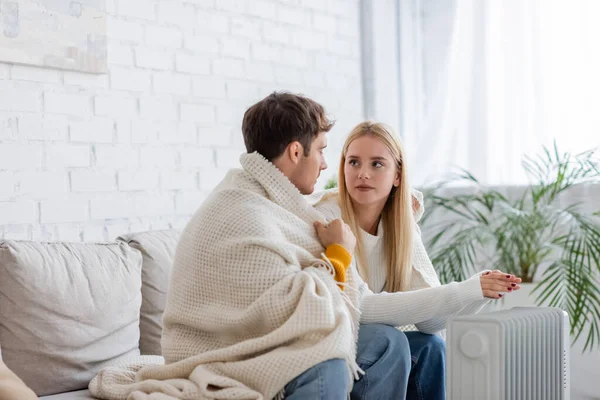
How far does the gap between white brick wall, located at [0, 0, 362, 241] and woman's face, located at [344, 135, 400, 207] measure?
888 millimetres

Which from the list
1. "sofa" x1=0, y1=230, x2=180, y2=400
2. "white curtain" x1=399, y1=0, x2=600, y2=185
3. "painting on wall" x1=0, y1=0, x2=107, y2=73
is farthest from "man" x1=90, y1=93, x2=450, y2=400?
"white curtain" x1=399, y1=0, x2=600, y2=185

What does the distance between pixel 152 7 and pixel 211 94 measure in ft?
1.39

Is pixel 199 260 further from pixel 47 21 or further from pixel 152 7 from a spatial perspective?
pixel 152 7

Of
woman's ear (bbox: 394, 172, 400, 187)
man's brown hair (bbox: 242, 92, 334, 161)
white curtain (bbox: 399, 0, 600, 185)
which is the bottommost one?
woman's ear (bbox: 394, 172, 400, 187)

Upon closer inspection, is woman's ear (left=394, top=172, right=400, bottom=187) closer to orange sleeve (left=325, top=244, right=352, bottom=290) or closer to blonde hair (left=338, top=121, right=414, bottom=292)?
blonde hair (left=338, top=121, right=414, bottom=292)

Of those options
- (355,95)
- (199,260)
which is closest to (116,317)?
(199,260)

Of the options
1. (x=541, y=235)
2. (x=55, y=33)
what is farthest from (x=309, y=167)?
(x=541, y=235)

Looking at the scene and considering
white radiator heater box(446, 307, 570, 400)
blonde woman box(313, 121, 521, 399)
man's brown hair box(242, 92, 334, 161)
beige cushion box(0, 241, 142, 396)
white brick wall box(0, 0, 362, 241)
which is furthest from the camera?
white brick wall box(0, 0, 362, 241)

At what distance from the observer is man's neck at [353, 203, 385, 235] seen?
8.28ft

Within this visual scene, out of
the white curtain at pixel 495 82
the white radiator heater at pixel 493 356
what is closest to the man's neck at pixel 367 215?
the white radiator heater at pixel 493 356

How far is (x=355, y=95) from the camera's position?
13.5ft

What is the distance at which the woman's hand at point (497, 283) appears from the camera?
2141 mm

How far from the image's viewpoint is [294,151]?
2.06m

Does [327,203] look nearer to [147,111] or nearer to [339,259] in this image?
[339,259]
